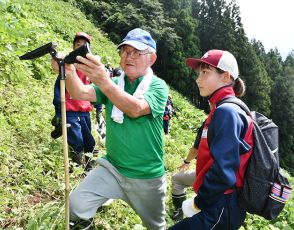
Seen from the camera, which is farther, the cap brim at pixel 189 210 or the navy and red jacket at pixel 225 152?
the cap brim at pixel 189 210

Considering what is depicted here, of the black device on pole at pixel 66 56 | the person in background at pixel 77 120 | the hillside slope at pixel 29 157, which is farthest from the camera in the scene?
the person in background at pixel 77 120

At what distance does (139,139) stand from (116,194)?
1.96 feet

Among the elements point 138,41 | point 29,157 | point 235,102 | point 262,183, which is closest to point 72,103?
point 29,157

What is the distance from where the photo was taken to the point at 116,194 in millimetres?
3416

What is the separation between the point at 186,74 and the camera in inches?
1551

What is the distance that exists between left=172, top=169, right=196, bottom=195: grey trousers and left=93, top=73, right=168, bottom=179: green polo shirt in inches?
42.8

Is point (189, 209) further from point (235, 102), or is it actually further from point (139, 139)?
point (235, 102)

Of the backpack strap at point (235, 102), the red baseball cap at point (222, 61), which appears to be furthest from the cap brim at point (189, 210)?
the red baseball cap at point (222, 61)

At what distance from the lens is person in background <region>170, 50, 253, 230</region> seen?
2.60 meters

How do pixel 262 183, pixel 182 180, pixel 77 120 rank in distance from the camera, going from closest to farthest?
pixel 262 183
pixel 182 180
pixel 77 120

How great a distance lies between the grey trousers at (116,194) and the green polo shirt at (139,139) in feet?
0.26

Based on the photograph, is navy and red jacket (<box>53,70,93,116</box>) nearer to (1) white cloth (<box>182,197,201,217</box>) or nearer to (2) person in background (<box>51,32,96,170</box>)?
(2) person in background (<box>51,32,96,170</box>)

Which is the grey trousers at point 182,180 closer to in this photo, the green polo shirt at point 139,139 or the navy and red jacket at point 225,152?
the green polo shirt at point 139,139

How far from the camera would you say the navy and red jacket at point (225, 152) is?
258 cm
